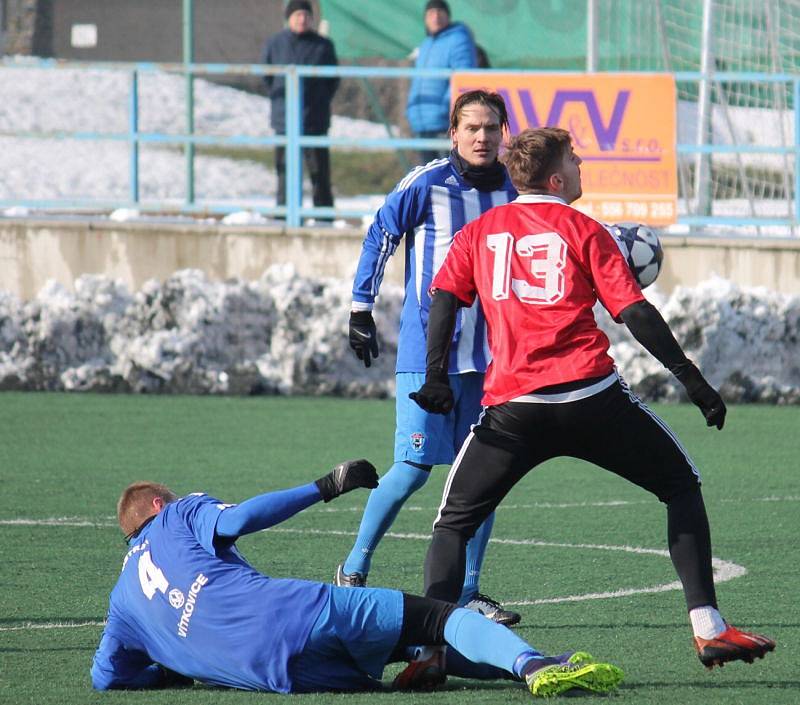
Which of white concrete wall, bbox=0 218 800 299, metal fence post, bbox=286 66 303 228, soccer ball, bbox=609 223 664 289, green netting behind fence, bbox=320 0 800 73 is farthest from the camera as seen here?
green netting behind fence, bbox=320 0 800 73

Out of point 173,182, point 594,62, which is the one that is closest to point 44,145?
point 173,182

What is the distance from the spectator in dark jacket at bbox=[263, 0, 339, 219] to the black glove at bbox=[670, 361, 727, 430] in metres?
10.3

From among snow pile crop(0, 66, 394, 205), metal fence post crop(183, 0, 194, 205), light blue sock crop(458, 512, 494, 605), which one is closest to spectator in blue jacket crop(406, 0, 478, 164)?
metal fence post crop(183, 0, 194, 205)

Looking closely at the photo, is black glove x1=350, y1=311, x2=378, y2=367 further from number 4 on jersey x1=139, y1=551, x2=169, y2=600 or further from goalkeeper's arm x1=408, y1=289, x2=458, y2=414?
number 4 on jersey x1=139, y1=551, x2=169, y2=600

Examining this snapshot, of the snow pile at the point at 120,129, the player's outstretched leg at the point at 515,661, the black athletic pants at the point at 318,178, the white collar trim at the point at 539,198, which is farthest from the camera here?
the snow pile at the point at 120,129

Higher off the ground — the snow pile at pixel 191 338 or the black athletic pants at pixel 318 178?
the black athletic pants at pixel 318 178

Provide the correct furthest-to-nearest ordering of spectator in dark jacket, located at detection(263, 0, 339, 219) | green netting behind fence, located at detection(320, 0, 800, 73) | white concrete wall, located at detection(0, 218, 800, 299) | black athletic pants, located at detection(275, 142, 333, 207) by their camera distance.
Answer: green netting behind fence, located at detection(320, 0, 800, 73)
black athletic pants, located at detection(275, 142, 333, 207)
spectator in dark jacket, located at detection(263, 0, 339, 219)
white concrete wall, located at detection(0, 218, 800, 299)

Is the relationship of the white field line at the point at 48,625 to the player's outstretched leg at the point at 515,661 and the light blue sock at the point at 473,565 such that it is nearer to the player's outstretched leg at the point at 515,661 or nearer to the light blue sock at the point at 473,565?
the light blue sock at the point at 473,565

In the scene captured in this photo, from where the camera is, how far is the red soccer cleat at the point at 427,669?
18.1 feet

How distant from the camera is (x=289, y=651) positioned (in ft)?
17.7

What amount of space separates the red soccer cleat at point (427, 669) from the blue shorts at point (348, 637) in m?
0.10

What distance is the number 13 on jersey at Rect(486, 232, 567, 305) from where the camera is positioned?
5605mm

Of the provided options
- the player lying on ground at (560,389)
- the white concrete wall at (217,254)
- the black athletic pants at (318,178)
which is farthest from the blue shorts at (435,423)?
the black athletic pants at (318,178)

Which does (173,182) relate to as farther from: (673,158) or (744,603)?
(744,603)
